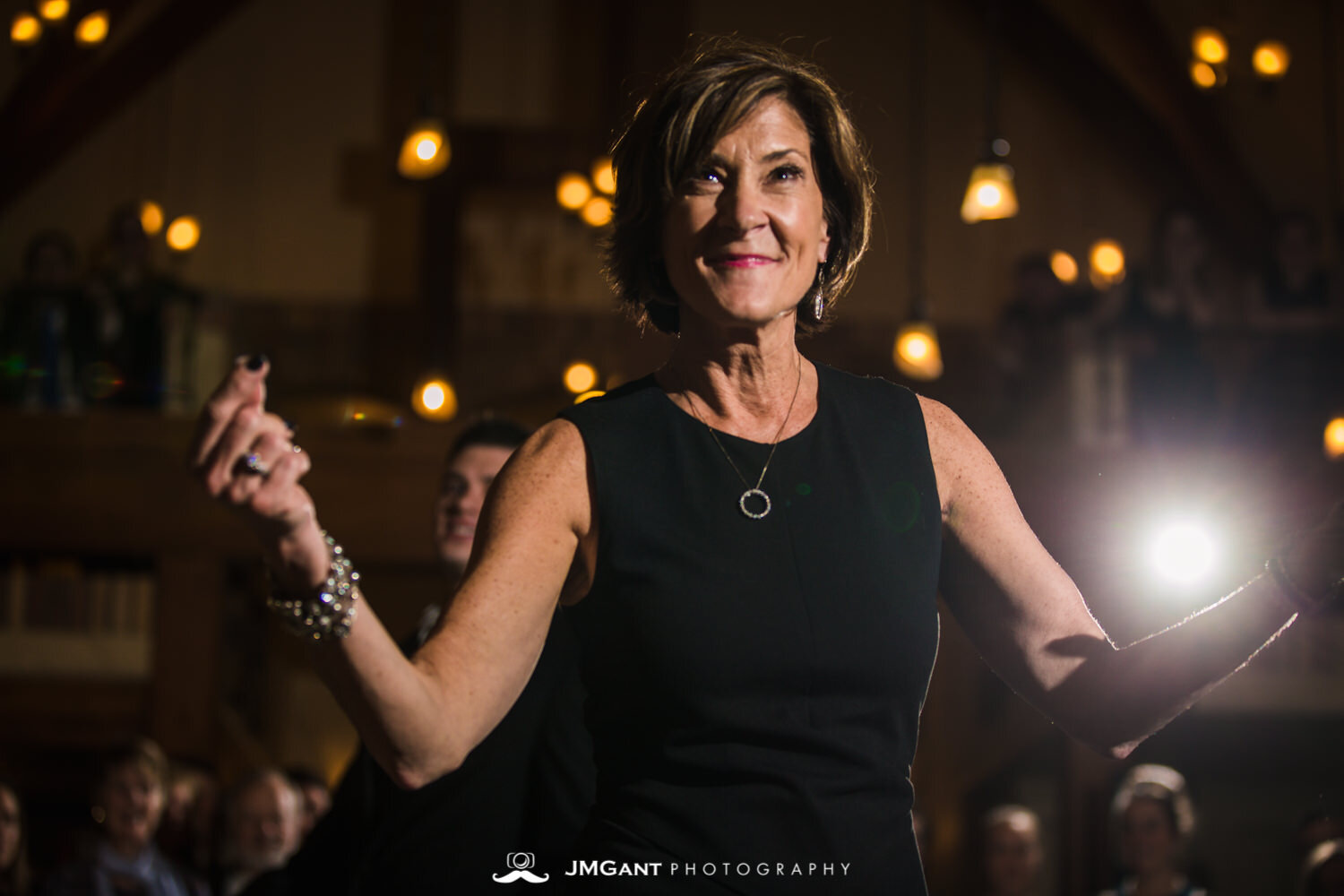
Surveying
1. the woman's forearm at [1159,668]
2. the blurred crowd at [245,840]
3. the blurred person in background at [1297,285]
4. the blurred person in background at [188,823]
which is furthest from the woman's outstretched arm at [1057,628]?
the blurred person in background at [1297,285]

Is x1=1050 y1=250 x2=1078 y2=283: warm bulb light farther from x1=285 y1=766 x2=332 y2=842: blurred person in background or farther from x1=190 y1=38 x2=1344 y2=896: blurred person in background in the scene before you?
x1=190 y1=38 x2=1344 y2=896: blurred person in background

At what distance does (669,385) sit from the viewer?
1201mm

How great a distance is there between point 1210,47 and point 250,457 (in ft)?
21.2

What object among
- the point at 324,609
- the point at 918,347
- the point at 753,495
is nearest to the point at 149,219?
the point at 918,347

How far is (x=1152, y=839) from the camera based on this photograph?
4109 mm

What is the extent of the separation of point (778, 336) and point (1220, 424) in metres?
5.48

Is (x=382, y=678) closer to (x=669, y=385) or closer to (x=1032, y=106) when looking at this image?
(x=669, y=385)

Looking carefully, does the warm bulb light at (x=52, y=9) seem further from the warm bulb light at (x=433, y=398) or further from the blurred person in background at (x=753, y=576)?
the blurred person in background at (x=753, y=576)

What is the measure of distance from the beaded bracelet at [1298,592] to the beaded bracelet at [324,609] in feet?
2.34

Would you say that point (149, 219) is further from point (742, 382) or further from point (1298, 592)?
point (1298, 592)

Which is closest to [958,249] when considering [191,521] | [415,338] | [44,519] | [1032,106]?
[1032,106]

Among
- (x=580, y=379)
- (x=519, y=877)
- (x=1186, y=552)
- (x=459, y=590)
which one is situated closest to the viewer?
(x=459, y=590)

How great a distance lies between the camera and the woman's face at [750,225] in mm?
1108

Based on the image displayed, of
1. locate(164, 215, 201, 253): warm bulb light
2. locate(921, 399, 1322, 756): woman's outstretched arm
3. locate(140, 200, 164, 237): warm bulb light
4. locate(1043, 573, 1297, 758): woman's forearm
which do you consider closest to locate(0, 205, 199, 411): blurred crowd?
locate(140, 200, 164, 237): warm bulb light
